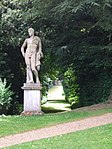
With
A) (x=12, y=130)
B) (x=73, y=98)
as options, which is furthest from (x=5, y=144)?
(x=73, y=98)

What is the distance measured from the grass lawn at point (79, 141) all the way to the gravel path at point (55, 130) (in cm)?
52

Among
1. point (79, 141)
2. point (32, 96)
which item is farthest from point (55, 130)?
point (32, 96)

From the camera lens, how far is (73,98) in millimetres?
24906

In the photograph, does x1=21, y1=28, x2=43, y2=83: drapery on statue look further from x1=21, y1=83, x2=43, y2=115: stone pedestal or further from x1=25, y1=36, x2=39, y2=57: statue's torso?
x1=21, y1=83, x2=43, y2=115: stone pedestal

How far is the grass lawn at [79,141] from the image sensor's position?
867 cm

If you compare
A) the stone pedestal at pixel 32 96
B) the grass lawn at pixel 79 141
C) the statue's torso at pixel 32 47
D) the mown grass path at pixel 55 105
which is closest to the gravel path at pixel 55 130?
the grass lawn at pixel 79 141

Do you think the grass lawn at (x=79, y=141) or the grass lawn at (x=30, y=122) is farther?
the grass lawn at (x=30, y=122)

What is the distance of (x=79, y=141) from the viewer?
30.1 feet

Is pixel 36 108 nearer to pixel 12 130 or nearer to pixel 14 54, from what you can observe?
pixel 12 130

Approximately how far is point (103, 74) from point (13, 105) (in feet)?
18.7

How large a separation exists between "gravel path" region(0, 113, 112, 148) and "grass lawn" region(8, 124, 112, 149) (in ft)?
1.70

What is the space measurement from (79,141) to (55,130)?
194cm

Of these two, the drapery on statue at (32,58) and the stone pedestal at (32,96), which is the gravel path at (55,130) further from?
the drapery on statue at (32,58)

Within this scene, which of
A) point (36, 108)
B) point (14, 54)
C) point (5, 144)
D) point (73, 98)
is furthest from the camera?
point (73, 98)
